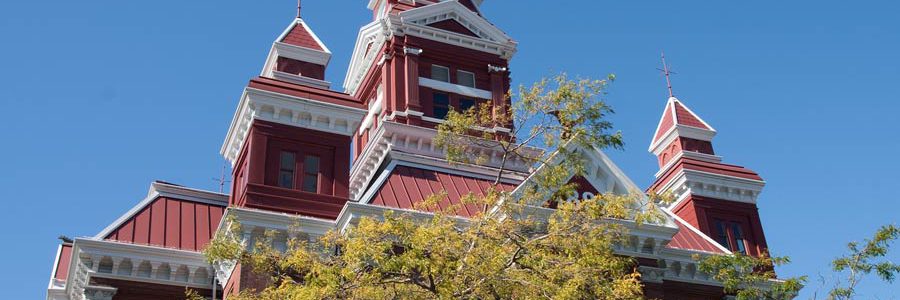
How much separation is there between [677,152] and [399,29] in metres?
11.4

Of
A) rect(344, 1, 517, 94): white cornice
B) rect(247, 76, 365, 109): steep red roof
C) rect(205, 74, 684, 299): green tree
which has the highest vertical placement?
rect(344, 1, 517, 94): white cornice

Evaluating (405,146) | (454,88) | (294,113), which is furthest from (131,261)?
(454,88)

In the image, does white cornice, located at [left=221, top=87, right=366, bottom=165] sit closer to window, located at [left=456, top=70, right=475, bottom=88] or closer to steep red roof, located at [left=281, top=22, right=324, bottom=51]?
steep red roof, located at [left=281, top=22, right=324, bottom=51]

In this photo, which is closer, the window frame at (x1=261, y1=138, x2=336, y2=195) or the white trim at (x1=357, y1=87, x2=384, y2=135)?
the window frame at (x1=261, y1=138, x2=336, y2=195)

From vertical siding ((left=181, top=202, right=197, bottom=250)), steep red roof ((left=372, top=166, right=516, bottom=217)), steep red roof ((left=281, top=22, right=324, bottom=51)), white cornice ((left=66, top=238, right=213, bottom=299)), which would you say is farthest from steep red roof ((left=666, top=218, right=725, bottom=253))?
vertical siding ((left=181, top=202, right=197, bottom=250))

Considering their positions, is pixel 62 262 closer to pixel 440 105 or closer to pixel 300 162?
pixel 300 162

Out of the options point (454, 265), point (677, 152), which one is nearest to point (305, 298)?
point (454, 265)

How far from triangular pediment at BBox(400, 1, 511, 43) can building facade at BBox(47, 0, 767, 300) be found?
0.16 ft

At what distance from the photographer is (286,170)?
23203mm

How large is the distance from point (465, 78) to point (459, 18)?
2.63 meters

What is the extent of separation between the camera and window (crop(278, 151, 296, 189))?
22.9 meters

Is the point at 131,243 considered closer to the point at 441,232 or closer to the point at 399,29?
the point at 441,232

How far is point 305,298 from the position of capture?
13.7 metres

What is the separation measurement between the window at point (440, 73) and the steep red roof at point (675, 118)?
354 inches
